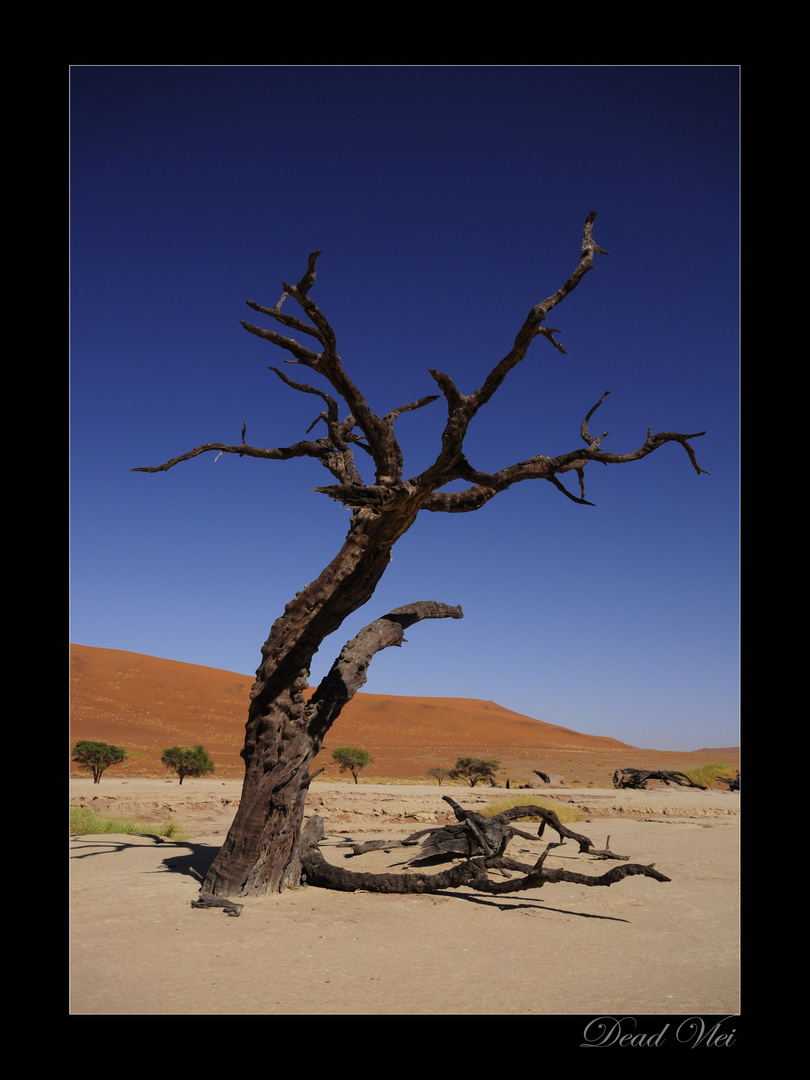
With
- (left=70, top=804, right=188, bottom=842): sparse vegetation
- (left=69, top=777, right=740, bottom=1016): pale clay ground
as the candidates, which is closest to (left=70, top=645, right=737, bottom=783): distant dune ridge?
(left=70, top=804, right=188, bottom=842): sparse vegetation

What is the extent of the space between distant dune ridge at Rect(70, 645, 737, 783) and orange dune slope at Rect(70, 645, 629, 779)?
0.11m

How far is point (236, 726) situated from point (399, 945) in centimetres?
6293

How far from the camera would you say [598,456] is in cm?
685

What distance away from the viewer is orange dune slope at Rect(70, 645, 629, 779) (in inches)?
1908

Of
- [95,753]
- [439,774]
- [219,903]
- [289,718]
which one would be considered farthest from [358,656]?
[439,774]

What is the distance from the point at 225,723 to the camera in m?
65.6

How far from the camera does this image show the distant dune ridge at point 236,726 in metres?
46.0

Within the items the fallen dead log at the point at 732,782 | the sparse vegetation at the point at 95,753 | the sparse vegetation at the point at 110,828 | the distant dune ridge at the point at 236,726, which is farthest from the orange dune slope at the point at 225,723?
the sparse vegetation at the point at 110,828

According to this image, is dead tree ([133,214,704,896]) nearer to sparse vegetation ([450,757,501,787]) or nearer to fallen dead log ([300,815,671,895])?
fallen dead log ([300,815,671,895])

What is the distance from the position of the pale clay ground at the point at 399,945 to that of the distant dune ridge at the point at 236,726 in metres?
24.9

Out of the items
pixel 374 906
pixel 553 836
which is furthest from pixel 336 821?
pixel 374 906

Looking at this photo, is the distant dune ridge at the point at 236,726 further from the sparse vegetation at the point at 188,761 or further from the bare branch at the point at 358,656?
the bare branch at the point at 358,656

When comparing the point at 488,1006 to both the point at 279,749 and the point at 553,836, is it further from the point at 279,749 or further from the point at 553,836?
the point at 553,836
